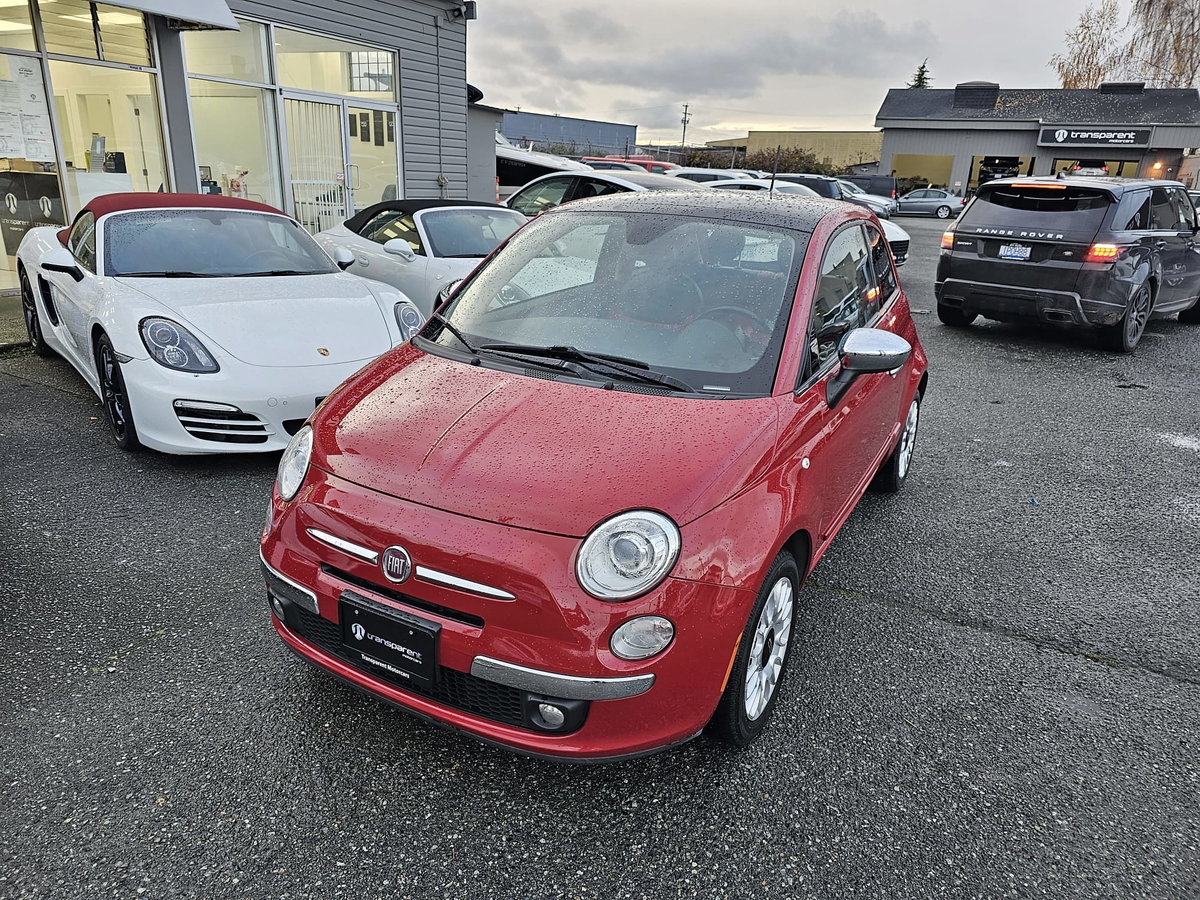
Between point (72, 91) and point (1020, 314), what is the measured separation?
33.9 feet

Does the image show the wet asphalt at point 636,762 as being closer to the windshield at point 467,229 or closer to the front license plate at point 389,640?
the front license plate at point 389,640

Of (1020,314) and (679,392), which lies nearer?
(679,392)

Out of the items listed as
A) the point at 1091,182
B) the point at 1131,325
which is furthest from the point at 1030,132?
the point at 1091,182

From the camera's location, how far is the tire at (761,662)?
2.22 meters

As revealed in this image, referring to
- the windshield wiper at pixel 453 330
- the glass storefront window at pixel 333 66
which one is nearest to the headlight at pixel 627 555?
the windshield wiper at pixel 453 330

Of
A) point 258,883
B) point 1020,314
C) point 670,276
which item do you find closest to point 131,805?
point 258,883

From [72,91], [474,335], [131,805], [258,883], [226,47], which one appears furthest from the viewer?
[226,47]

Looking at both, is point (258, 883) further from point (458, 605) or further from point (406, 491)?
point (406, 491)

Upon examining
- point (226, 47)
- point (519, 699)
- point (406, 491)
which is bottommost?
point (519, 699)

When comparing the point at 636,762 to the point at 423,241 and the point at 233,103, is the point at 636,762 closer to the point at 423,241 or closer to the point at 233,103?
the point at 423,241

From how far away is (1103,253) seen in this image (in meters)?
7.29

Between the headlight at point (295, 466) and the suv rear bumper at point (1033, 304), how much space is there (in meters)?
7.41

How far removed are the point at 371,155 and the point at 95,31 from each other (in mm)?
4153

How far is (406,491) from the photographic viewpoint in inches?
84.2
